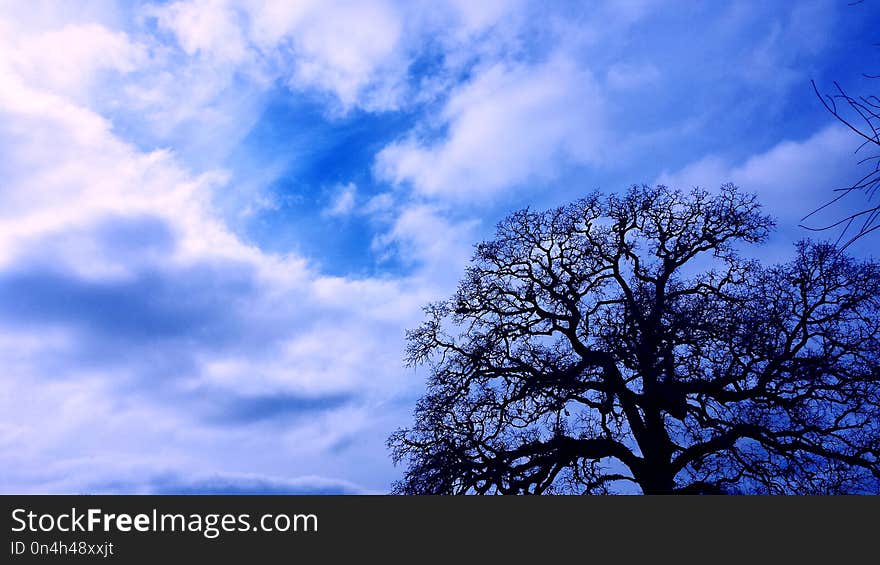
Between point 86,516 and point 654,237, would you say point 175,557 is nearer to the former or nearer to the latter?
point 86,516

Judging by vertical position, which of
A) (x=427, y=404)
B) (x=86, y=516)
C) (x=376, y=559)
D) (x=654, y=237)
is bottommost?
(x=376, y=559)

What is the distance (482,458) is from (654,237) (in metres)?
7.85

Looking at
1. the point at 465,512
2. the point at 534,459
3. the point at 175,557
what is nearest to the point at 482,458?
the point at 534,459

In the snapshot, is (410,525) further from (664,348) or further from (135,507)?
(664,348)

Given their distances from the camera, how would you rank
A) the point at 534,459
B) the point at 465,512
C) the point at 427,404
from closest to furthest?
the point at 465,512 → the point at 534,459 → the point at 427,404

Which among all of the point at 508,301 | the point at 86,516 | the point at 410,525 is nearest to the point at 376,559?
the point at 410,525

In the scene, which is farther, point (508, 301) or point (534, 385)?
point (508, 301)

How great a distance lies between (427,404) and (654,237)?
7.93 metres

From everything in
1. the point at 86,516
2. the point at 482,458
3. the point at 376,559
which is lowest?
the point at 376,559

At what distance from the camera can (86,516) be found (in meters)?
8.44

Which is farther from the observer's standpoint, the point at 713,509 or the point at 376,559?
the point at 713,509

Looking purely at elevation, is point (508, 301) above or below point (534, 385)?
above

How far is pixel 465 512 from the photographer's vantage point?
9125mm

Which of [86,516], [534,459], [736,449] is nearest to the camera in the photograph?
[86,516]
